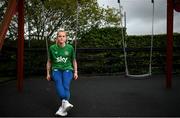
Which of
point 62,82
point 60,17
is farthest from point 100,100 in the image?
point 60,17

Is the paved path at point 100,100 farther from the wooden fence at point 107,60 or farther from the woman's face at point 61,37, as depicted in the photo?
the wooden fence at point 107,60

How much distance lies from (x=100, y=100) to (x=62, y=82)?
1332mm

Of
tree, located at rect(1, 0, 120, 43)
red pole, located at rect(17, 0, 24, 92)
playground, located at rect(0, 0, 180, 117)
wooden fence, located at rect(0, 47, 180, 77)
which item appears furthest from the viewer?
tree, located at rect(1, 0, 120, 43)

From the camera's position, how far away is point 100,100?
764 cm

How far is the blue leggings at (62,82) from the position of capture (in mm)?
6399

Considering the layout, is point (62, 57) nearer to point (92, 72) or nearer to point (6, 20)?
point (6, 20)

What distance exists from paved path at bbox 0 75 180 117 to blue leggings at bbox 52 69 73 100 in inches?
15.0

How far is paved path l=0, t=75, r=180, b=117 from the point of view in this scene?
21.4 ft

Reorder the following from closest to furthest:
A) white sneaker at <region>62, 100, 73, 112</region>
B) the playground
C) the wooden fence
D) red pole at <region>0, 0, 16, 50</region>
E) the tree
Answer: white sneaker at <region>62, 100, 73, 112</region>
the playground
red pole at <region>0, 0, 16, 50</region>
the wooden fence
the tree

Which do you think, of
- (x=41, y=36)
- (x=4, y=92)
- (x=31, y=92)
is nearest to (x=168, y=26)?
(x=31, y=92)

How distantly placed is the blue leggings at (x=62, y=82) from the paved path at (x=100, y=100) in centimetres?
38

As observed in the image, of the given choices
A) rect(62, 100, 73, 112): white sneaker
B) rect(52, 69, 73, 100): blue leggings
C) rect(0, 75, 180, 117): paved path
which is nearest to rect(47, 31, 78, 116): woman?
rect(52, 69, 73, 100): blue leggings

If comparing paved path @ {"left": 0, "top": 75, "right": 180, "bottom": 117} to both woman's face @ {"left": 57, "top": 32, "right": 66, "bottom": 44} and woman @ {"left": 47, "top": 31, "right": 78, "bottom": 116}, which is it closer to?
woman @ {"left": 47, "top": 31, "right": 78, "bottom": 116}

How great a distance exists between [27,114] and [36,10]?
10.9m
